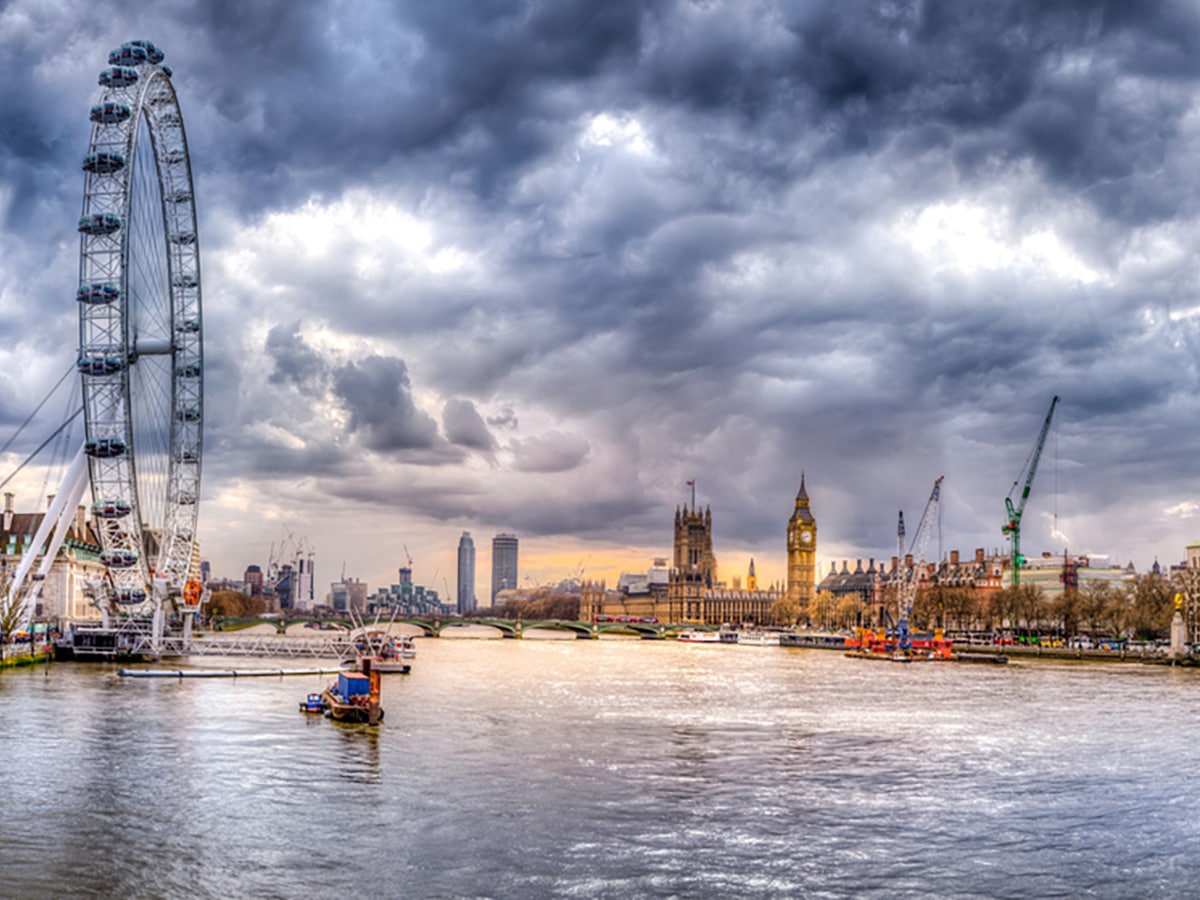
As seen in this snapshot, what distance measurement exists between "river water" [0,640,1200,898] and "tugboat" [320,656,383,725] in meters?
1.63

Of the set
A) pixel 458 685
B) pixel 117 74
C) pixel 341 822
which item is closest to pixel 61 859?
pixel 341 822

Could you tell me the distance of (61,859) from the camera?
2747cm

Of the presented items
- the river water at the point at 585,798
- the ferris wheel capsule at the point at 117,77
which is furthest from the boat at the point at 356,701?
the ferris wheel capsule at the point at 117,77

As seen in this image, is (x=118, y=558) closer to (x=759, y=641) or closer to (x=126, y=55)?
(x=126, y=55)

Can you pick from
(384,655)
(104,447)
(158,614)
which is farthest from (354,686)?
(158,614)

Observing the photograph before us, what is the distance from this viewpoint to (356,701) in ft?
180

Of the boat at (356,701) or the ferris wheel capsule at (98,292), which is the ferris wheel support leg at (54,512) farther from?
the boat at (356,701)

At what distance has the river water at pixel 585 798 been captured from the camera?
27.2 metres

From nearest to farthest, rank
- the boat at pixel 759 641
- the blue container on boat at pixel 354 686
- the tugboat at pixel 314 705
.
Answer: the blue container on boat at pixel 354 686
the tugboat at pixel 314 705
the boat at pixel 759 641

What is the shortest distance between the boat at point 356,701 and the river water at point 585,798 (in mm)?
1621

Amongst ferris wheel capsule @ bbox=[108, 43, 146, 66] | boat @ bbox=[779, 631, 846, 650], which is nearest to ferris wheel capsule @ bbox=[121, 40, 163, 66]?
ferris wheel capsule @ bbox=[108, 43, 146, 66]

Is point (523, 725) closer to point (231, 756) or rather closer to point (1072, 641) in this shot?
point (231, 756)

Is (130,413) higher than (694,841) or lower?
higher

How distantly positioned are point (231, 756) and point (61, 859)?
15.5 m
